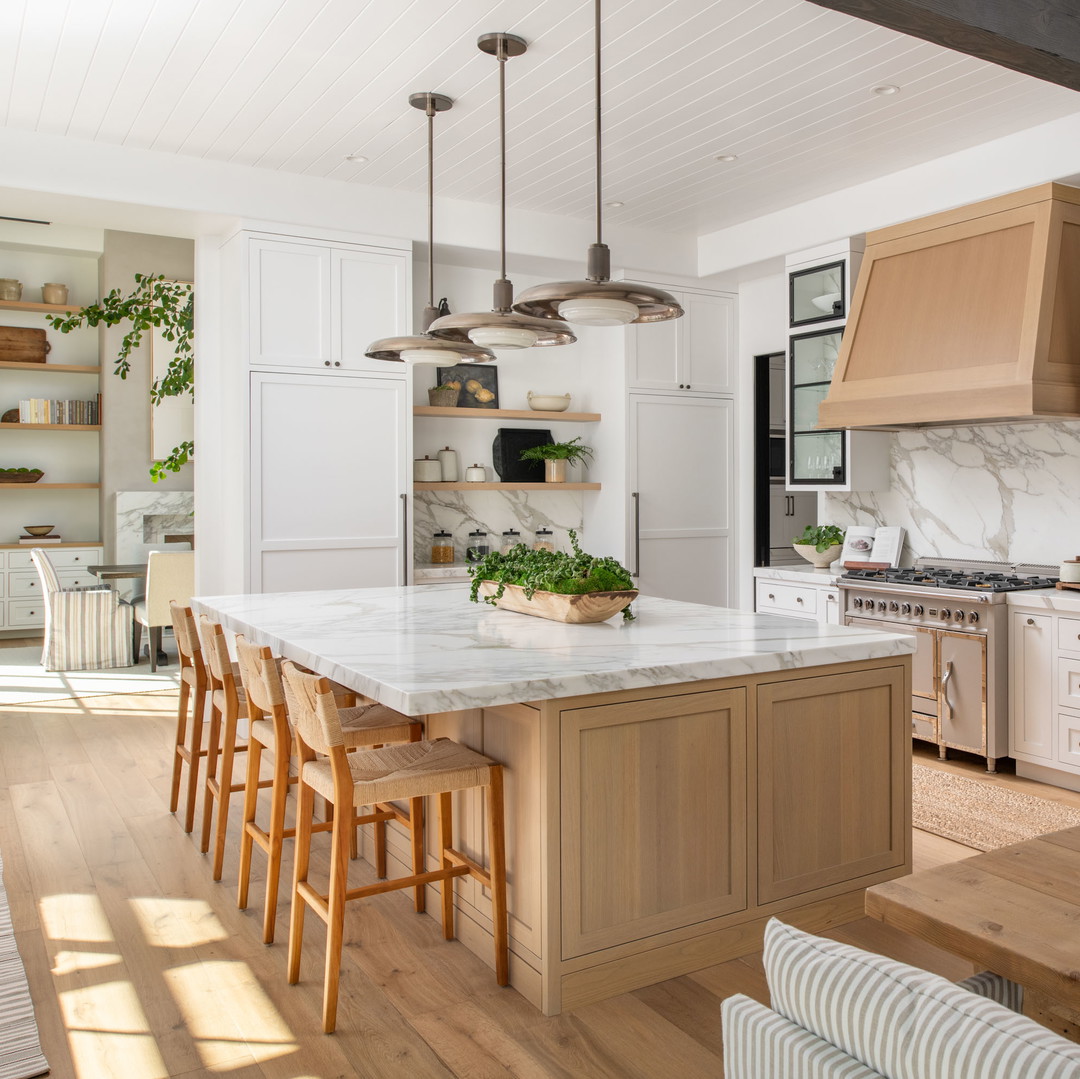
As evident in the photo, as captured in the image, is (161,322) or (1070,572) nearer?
(1070,572)

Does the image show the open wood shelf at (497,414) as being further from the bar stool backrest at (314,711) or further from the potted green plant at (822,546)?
the bar stool backrest at (314,711)

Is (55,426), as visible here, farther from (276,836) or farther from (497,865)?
(497,865)

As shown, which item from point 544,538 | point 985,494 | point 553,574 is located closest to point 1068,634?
point 985,494

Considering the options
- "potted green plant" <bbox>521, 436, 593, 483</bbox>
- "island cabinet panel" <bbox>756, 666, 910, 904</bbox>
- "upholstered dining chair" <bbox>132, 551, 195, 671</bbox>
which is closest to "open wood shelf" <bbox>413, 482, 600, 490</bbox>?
"potted green plant" <bbox>521, 436, 593, 483</bbox>

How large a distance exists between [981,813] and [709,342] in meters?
3.52

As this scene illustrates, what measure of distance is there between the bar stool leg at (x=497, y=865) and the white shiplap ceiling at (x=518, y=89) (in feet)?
8.29

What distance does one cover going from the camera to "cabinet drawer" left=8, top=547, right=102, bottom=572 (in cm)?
818

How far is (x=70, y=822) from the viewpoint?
377 cm

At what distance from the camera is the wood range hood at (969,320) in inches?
157

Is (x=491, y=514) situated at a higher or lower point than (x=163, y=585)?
higher

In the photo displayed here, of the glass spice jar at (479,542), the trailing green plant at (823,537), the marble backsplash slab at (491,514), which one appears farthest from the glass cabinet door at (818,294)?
the glass spice jar at (479,542)

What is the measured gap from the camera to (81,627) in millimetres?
6984

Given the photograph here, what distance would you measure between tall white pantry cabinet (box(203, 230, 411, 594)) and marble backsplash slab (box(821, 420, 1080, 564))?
2.75 metres

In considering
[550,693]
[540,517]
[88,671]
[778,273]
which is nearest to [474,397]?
[540,517]
